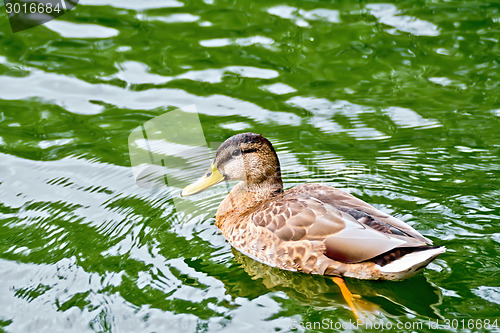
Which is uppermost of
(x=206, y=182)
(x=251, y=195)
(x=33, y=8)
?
(x=33, y=8)

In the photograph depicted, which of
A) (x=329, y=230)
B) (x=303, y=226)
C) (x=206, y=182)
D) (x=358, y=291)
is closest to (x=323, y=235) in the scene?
(x=329, y=230)

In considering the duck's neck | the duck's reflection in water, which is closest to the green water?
the duck's reflection in water

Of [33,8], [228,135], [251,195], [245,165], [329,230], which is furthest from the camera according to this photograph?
[33,8]

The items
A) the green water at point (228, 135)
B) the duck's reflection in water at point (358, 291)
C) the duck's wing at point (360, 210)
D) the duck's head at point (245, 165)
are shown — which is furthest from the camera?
the duck's head at point (245, 165)

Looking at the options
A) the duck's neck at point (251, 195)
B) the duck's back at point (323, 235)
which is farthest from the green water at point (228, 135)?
the duck's neck at point (251, 195)

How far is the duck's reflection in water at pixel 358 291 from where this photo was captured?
→ 5.81 metres

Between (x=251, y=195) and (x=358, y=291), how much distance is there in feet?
5.57

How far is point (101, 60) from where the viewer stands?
33.4ft

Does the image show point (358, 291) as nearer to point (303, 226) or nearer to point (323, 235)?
point (323, 235)

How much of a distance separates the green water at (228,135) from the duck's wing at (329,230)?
0.30 metres

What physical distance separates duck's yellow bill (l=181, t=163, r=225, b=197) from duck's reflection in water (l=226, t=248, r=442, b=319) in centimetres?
115

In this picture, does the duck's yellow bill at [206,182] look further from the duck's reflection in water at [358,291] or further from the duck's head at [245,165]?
the duck's reflection in water at [358,291]

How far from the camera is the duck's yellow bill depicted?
7.38 metres

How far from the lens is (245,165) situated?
23.9 ft
